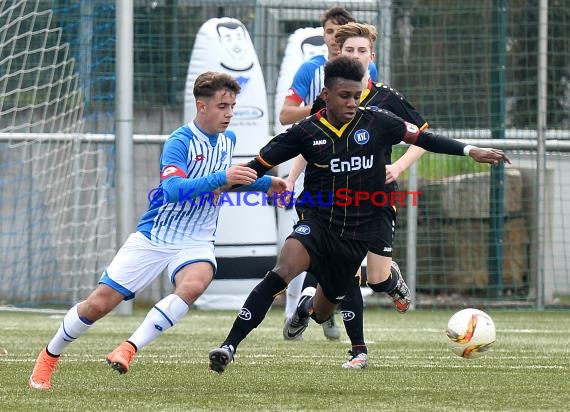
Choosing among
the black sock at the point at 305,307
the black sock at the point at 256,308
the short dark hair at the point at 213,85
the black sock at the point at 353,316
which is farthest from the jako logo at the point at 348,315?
the short dark hair at the point at 213,85

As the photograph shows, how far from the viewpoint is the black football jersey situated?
598 centimetres

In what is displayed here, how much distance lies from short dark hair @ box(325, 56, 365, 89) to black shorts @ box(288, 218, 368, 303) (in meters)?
0.71

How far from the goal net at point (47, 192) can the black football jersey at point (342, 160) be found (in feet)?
17.4

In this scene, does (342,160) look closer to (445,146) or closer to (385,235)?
(445,146)

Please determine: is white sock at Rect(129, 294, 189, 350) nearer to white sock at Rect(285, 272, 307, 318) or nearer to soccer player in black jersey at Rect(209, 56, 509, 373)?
soccer player in black jersey at Rect(209, 56, 509, 373)

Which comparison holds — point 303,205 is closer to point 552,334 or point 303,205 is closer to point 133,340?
point 133,340

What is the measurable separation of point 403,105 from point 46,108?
4.87 m

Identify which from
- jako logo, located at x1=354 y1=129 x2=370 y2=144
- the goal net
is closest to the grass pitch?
jako logo, located at x1=354 y1=129 x2=370 y2=144

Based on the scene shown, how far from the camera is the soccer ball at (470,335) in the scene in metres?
6.18

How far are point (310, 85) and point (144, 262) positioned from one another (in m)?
2.67

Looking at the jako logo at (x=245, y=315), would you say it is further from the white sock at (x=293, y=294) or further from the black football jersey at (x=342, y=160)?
the white sock at (x=293, y=294)

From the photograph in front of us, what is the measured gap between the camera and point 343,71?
19.7ft

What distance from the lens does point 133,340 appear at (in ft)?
18.0

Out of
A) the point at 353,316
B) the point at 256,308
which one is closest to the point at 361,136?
the point at 256,308
